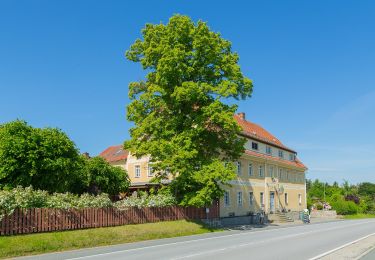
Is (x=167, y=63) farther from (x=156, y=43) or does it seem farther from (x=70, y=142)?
(x=70, y=142)

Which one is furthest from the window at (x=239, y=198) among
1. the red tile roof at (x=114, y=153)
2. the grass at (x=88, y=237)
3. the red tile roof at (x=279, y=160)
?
→ the grass at (x=88, y=237)

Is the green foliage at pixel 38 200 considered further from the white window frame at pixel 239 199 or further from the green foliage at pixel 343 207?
the green foliage at pixel 343 207

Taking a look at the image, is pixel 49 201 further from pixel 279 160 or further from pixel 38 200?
pixel 279 160

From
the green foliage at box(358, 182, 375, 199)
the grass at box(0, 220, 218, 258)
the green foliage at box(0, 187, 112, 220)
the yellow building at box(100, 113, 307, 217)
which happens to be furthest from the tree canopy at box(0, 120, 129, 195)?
the green foliage at box(358, 182, 375, 199)

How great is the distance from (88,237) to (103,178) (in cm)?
1949

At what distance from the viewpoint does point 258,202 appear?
50.9 meters

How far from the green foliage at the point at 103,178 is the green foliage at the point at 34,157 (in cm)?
994

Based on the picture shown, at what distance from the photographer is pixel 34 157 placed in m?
29.7

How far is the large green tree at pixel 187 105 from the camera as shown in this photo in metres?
32.3

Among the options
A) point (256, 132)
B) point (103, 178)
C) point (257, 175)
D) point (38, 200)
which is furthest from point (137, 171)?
point (38, 200)

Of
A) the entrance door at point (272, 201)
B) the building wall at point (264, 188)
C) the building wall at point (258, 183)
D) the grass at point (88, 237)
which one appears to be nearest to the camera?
the grass at point (88, 237)

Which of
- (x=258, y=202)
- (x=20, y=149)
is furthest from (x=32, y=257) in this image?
(x=258, y=202)

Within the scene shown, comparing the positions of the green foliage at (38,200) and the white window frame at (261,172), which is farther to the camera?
the white window frame at (261,172)

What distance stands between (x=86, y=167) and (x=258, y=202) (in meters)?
20.1
